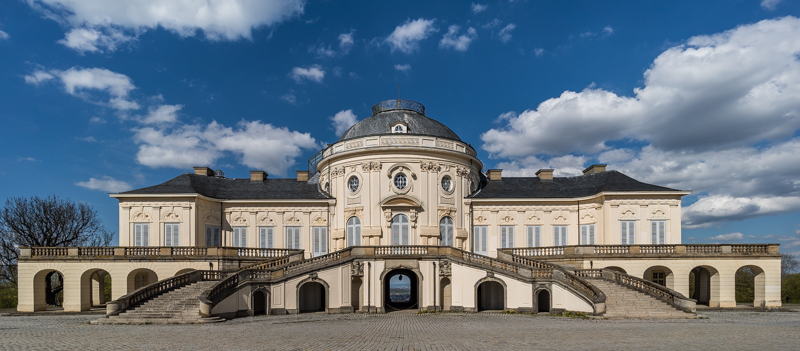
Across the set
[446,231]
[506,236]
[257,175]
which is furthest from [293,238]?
[506,236]

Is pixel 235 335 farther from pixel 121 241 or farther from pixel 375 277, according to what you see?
pixel 121 241

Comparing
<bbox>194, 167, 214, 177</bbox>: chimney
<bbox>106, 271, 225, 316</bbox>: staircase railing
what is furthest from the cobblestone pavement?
<bbox>194, 167, 214, 177</bbox>: chimney

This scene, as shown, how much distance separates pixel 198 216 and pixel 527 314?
2230 centimetres

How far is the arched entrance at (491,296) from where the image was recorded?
29344 millimetres

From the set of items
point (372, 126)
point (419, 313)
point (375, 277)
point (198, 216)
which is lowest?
point (419, 313)

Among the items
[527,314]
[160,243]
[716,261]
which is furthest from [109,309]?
[716,261]

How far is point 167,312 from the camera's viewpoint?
21688 millimetres

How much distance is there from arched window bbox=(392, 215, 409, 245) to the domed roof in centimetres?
571

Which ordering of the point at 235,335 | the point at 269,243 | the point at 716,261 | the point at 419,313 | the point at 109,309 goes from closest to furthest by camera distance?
the point at 235,335 → the point at 109,309 → the point at 419,313 → the point at 716,261 → the point at 269,243

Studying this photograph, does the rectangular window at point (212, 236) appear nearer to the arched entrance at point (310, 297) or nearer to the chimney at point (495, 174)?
the arched entrance at point (310, 297)

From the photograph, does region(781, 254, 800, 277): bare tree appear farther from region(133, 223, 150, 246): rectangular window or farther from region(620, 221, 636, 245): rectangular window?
region(133, 223, 150, 246): rectangular window

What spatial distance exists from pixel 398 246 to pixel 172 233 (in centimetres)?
1605

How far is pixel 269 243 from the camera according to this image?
3591 cm

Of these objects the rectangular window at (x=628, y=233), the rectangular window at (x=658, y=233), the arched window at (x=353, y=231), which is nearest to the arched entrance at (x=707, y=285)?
the rectangular window at (x=658, y=233)
